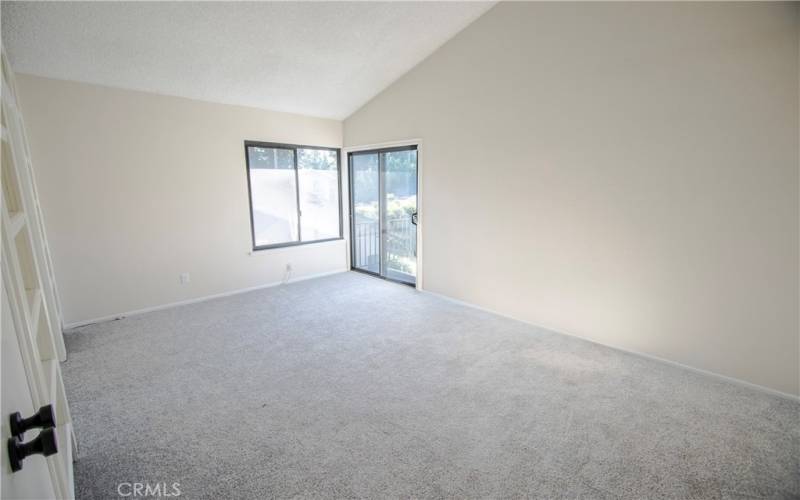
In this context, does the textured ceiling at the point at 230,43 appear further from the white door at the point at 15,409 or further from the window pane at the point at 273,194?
the white door at the point at 15,409

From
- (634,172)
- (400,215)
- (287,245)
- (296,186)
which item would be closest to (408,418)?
(634,172)

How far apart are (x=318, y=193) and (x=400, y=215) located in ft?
4.33

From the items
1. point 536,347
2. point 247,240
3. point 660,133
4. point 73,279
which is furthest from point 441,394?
point 73,279

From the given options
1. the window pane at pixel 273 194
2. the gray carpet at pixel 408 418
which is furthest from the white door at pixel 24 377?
the window pane at pixel 273 194

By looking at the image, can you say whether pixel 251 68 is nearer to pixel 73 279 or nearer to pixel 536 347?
pixel 73 279

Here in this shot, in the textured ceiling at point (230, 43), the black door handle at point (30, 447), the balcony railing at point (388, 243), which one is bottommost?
the balcony railing at point (388, 243)

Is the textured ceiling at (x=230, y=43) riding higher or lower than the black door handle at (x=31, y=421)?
higher

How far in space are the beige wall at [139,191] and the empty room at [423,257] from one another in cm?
3

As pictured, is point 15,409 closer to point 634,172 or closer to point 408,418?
point 408,418

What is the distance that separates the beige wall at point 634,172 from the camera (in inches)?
93.4

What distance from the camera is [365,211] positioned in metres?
5.51

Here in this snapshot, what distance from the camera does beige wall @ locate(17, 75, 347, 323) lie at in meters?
3.33

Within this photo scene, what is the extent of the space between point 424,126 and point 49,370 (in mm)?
3869

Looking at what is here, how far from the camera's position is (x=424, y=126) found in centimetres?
433
